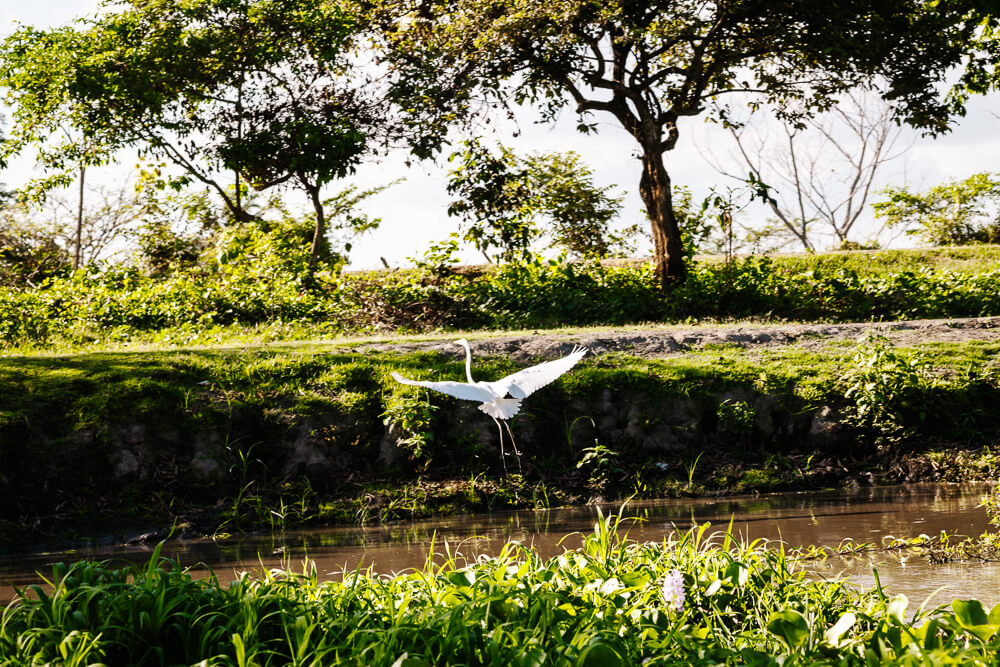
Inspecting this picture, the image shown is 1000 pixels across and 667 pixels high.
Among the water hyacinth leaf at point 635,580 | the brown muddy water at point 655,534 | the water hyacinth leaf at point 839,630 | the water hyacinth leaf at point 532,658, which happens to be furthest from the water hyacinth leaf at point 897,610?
the brown muddy water at point 655,534

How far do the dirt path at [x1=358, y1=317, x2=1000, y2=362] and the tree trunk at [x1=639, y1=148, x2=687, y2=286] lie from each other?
17.9 ft

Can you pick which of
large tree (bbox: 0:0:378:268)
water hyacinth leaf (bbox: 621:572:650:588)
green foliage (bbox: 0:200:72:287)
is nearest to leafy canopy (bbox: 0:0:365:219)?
large tree (bbox: 0:0:378:268)

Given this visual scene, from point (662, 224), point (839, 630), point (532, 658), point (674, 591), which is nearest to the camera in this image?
point (532, 658)

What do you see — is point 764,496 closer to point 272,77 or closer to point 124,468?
point 124,468

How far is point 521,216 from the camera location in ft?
50.9

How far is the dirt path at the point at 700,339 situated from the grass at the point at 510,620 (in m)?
5.44

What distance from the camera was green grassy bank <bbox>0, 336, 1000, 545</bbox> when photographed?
6668 mm

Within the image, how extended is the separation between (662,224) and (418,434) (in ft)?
31.6

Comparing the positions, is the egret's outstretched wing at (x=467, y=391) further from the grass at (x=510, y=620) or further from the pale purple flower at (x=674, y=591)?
the pale purple flower at (x=674, y=591)

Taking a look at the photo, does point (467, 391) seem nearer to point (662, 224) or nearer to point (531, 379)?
point (531, 379)

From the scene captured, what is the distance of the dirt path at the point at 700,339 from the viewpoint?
8.94 metres

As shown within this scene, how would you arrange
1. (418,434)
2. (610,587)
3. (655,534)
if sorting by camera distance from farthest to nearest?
1. (418,434)
2. (655,534)
3. (610,587)

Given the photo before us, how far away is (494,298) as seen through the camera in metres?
14.6

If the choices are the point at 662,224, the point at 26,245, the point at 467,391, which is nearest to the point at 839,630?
the point at 467,391
